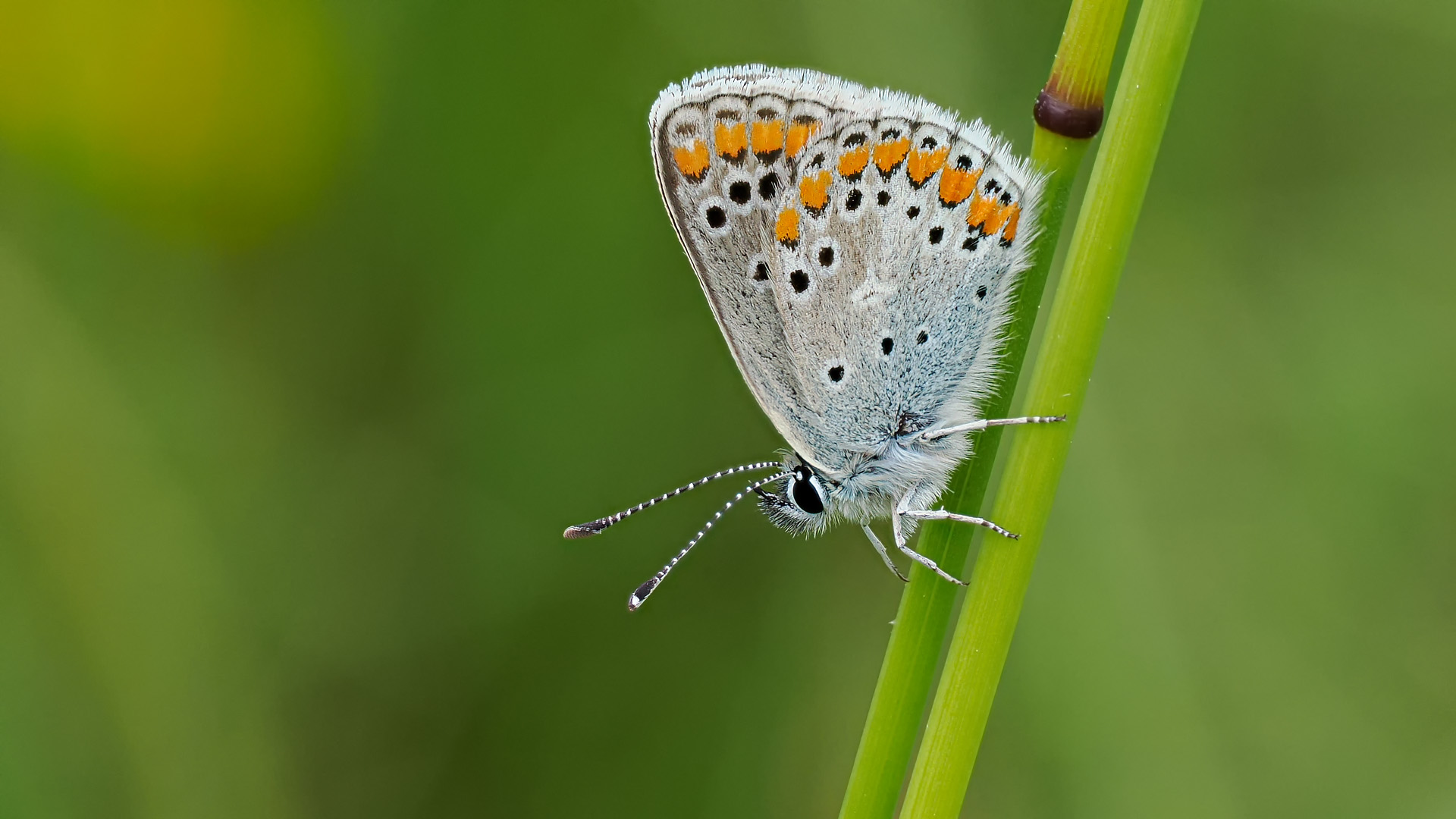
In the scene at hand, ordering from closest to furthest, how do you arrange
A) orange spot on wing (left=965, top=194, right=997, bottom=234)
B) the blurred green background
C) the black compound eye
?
1. orange spot on wing (left=965, top=194, right=997, bottom=234)
2. the black compound eye
3. the blurred green background

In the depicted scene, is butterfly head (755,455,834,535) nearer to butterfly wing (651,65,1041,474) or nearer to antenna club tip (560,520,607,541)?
butterfly wing (651,65,1041,474)

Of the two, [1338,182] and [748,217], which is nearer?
[748,217]

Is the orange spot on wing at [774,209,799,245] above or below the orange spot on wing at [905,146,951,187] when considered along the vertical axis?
below

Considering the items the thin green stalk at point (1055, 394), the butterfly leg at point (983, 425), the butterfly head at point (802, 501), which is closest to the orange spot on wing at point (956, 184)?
the butterfly leg at point (983, 425)

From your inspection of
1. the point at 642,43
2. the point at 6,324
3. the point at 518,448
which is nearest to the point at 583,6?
the point at 642,43

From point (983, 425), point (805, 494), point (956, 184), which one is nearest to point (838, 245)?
point (956, 184)

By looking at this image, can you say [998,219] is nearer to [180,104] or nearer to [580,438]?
[580,438]

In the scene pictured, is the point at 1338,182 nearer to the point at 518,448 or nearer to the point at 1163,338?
the point at 1163,338

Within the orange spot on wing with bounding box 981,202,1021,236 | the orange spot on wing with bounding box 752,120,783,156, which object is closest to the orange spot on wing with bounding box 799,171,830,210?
the orange spot on wing with bounding box 752,120,783,156
